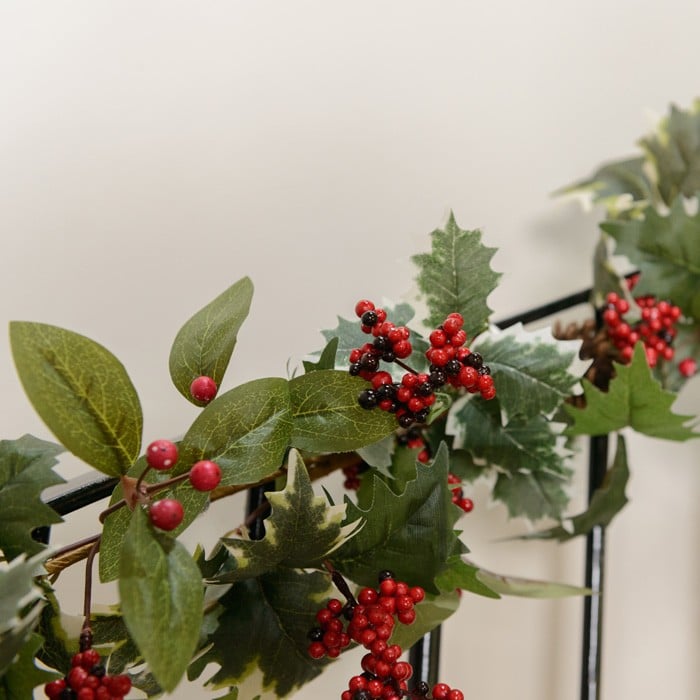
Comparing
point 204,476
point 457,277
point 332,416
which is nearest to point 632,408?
point 457,277

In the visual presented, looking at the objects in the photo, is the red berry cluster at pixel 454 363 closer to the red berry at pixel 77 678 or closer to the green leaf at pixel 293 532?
the green leaf at pixel 293 532

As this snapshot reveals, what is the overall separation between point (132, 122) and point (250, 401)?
388mm

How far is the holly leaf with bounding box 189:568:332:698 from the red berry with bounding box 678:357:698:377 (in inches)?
19.9

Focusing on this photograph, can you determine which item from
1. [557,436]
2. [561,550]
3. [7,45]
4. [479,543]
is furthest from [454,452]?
[7,45]

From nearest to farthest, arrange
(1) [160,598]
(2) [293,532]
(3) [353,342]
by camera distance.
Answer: (1) [160,598]
(2) [293,532]
(3) [353,342]

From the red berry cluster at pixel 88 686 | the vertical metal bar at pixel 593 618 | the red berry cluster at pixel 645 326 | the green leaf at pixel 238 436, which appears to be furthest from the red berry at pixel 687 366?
the red berry cluster at pixel 88 686

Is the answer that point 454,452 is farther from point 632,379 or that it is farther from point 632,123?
point 632,123

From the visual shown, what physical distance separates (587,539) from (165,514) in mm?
588

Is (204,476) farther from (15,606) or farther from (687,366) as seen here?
(687,366)

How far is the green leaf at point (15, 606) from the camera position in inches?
15.5

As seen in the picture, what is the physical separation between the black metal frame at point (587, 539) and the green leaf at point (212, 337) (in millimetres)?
94

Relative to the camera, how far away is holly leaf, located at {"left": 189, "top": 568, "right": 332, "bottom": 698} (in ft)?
1.79

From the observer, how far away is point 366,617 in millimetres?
507

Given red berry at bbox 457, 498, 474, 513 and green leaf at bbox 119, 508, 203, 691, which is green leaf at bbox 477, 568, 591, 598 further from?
green leaf at bbox 119, 508, 203, 691
